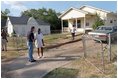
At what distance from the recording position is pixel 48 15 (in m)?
57.5

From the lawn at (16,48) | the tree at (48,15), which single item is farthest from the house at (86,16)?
the lawn at (16,48)

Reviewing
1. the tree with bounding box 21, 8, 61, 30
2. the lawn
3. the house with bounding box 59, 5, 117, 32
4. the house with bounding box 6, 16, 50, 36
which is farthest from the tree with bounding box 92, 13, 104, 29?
the tree with bounding box 21, 8, 61, 30

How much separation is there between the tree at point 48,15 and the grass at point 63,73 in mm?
41009

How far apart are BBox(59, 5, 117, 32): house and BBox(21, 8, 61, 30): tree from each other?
10286mm

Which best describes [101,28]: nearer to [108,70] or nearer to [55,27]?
[108,70]

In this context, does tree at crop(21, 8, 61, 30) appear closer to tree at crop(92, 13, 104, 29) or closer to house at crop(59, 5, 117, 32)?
house at crop(59, 5, 117, 32)

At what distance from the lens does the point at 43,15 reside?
195 ft

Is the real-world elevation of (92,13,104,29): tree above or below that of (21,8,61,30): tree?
below

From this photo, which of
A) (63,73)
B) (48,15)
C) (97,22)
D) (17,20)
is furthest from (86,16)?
(63,73)

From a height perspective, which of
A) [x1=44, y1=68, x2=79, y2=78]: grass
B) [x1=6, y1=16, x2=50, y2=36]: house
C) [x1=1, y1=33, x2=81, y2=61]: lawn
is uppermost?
[x1=6, y1=16, x2=50, y2=36]: house

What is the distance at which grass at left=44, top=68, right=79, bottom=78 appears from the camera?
8.52 metres

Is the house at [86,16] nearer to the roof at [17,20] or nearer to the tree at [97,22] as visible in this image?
the tree at [97,22]

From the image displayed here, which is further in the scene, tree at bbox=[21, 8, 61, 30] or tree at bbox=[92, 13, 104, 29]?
tree at bbox=[21, 8, 61, 30]

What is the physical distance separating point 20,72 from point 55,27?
41.5 meters
